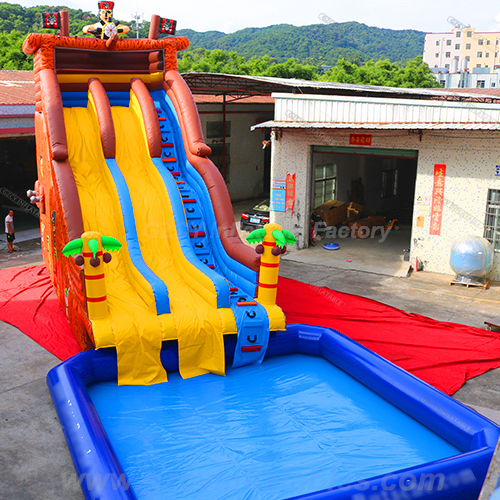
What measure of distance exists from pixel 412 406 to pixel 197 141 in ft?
21.2

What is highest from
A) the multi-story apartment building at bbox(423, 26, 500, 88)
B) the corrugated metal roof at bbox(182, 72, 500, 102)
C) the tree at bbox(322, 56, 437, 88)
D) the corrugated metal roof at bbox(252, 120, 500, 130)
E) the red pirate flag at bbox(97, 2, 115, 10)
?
the multi-story apartment building at bbox(423, 26, 500, 88)

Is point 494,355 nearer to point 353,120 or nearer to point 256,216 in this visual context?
point 353,120

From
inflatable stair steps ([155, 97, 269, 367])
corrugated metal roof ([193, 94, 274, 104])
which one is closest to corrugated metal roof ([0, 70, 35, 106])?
inflatable stair steps ([155, 97, 269, 367])

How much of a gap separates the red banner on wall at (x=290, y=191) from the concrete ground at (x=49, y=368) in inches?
56.7

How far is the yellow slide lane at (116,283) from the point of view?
8.32 m

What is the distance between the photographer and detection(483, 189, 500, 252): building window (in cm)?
1288

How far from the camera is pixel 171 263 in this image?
399 inches

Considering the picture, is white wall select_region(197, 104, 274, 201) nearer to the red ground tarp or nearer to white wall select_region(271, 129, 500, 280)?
white wall select_region(271, 129, 500, 280)

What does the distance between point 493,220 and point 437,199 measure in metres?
1.36

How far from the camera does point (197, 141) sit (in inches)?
441

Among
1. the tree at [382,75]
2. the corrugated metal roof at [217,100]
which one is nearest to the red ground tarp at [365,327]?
the corrugated metal roof at [217,100]

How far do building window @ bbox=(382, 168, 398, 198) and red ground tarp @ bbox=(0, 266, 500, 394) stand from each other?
10733mm

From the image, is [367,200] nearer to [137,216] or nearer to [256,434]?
[137,216]

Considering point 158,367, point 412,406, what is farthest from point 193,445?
point 412,406
